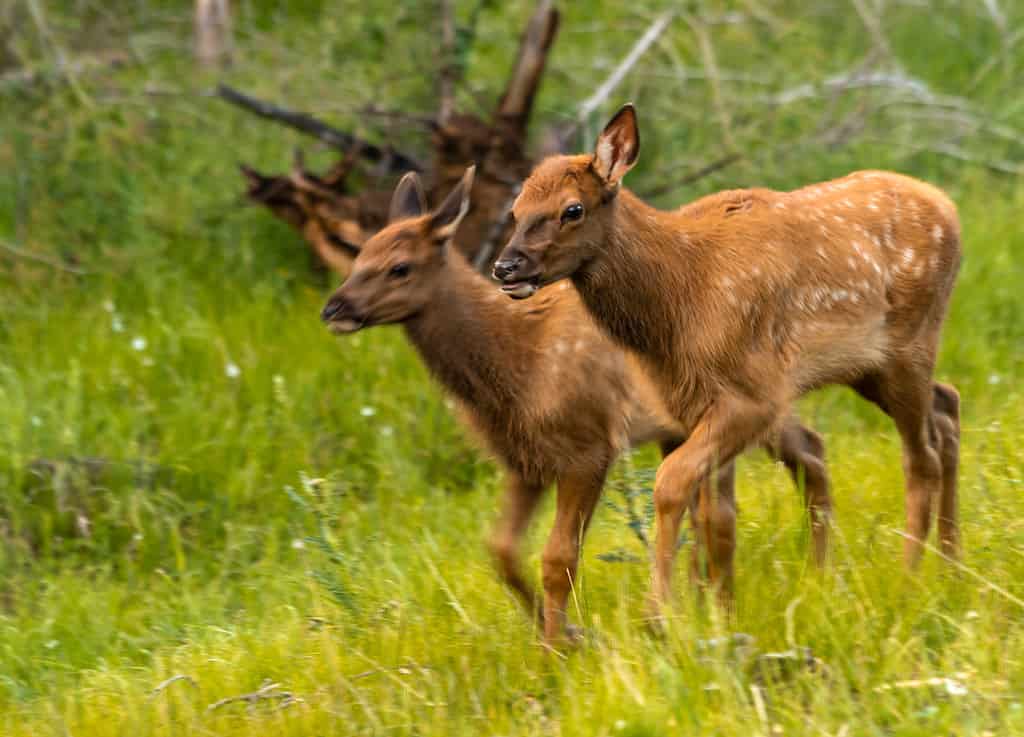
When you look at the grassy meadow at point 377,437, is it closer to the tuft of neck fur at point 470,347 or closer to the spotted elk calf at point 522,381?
the spotted elk calf at point 522,381

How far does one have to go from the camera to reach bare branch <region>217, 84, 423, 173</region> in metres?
10.3

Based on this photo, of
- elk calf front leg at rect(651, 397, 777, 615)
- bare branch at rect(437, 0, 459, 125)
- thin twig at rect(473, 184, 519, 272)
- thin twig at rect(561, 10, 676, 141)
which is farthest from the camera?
bare branch at rect(437, 0, 459, 125)

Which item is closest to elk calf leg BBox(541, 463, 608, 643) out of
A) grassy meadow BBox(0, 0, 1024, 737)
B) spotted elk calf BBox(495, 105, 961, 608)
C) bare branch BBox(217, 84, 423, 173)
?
grassy meadow BBox(0, 0, 1024, 737)

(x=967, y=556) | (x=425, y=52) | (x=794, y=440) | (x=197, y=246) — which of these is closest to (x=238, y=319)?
(x=197, y=246)

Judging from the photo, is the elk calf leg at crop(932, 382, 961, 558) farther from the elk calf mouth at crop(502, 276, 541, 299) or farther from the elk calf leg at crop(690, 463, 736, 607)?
the elk calf mouth at crop(502, 276, 541, 299)

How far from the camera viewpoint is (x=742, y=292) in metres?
5.91

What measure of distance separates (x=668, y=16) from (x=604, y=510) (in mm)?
4428

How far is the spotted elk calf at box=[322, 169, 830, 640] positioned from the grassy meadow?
224 mm

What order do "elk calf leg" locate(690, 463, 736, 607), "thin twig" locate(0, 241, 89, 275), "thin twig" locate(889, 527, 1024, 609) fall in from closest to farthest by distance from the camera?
"thin twig" locate(889, 527, 1024, 609) → "elk calf leg" locate(690, 463, 736, 607) → "thin twig" locate(0, 241, 89, 275)

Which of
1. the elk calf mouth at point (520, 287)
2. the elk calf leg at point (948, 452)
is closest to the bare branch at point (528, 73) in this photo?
the elk calf leg at point (948, 452)

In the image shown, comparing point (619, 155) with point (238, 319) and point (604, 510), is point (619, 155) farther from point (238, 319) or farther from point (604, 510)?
point (238, 319)

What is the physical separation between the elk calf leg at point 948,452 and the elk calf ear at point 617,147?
1.89 meters

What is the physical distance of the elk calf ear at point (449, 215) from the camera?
6.56 meters

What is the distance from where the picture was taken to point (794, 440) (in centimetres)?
679
